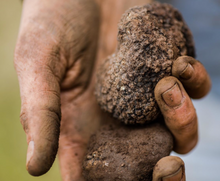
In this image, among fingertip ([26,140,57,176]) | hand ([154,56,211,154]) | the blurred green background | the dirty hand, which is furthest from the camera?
the blurred green background

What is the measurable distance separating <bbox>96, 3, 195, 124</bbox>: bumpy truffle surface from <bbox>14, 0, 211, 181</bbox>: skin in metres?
0.06

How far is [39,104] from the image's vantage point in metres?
1.10

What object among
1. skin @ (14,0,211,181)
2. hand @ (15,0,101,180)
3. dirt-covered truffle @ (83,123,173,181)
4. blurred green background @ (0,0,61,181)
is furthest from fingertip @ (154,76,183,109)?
blurred green background @ (0,0,61,181)

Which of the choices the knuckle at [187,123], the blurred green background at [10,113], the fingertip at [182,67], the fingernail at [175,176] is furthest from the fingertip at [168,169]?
the blurred green background at [10,113]

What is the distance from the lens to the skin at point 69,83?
108cm

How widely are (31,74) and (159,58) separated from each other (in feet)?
2.15

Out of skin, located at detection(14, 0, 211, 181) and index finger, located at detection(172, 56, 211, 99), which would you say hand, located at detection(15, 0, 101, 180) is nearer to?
skin, located at detection(14, 0, 211, 181)

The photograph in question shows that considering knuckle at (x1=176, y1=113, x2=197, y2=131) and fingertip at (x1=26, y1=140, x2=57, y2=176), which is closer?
fingertip at (x1=26, y1=140, x2=57, y2=176)

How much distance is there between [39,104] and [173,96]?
2.13 feet

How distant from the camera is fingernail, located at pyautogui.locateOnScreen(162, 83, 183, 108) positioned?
119cm

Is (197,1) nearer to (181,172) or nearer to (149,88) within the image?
(149,88)

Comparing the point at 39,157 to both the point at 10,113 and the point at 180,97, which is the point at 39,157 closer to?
the point at 180,97

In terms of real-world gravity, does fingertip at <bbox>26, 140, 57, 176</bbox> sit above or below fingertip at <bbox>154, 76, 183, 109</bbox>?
below

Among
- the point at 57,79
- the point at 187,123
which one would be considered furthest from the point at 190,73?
the point at 57,79
